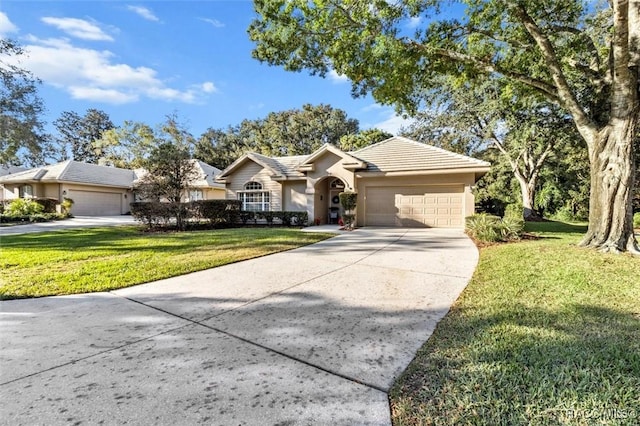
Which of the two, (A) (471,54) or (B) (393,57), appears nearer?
(B) (393,57)

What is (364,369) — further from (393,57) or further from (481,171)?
(481,171)

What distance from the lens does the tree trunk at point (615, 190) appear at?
23.3 feet

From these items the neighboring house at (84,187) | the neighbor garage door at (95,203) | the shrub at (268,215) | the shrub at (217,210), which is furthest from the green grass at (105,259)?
the neighbor garage door at (95,203)

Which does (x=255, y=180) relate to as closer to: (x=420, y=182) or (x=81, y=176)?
(x=420, y=182)

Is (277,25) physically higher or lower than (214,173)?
higher

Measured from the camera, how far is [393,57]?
834cm

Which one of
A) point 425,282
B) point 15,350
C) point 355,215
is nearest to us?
point 15,350

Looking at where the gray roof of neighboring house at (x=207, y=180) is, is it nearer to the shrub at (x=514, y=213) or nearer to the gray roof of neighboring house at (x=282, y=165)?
the gray roof of neighboring house at (x=282, y=165)

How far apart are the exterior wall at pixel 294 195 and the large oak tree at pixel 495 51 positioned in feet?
25.9

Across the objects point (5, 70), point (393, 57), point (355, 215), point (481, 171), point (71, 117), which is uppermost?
point (71, 117)

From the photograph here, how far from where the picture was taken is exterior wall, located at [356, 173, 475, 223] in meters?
14.4

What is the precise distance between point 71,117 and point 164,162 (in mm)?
47720

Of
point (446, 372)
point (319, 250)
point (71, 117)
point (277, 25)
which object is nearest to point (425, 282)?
point (446, 372)

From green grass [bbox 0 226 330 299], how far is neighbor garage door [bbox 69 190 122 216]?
17431 millimetres
